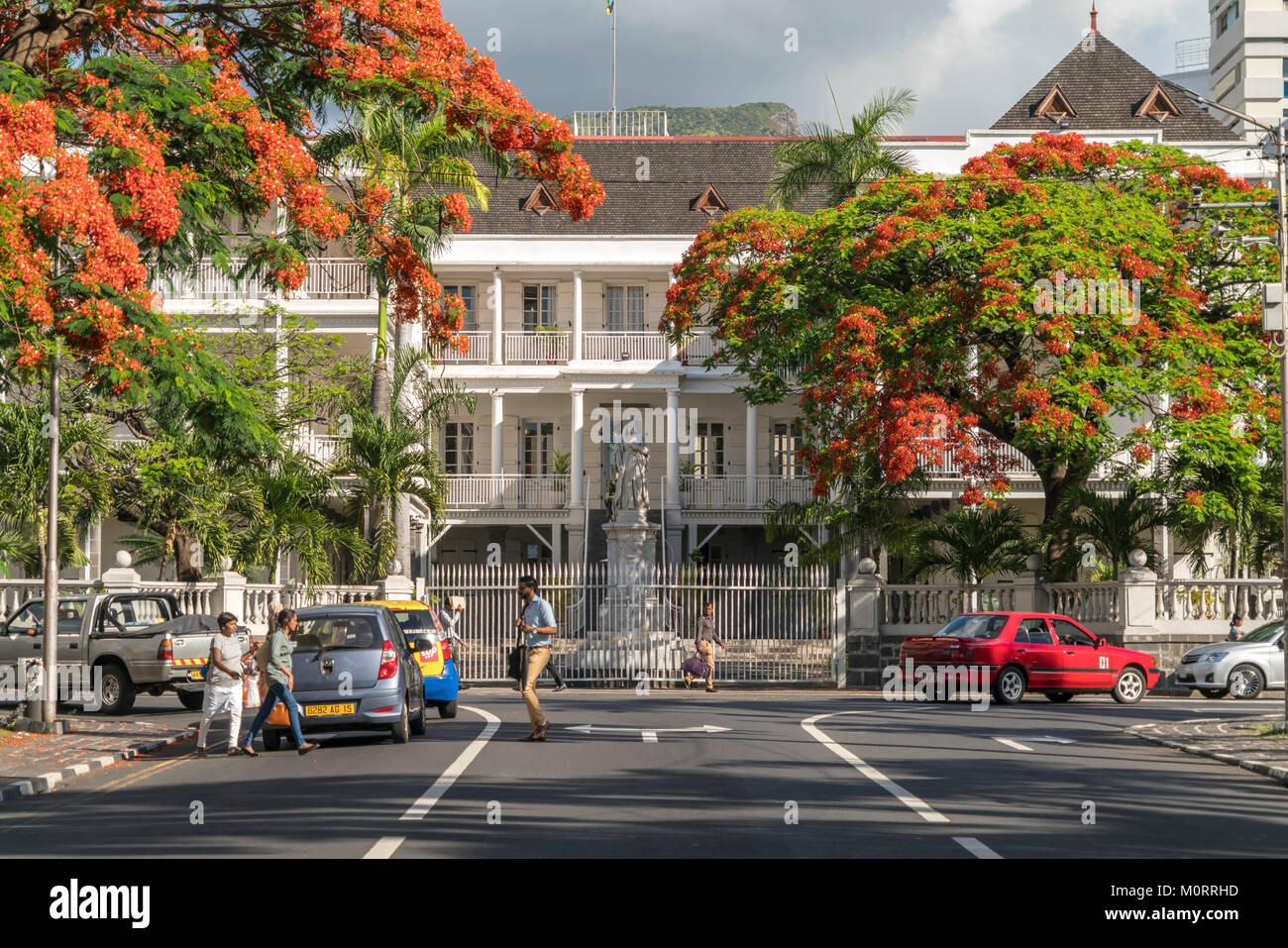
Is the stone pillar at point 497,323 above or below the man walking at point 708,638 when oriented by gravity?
above

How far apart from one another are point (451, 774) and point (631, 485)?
18.0m

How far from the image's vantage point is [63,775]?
14016 mm

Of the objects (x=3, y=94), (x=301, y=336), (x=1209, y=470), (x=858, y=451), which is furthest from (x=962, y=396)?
(x=3, y=94)

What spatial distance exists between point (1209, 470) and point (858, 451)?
6.27 meters

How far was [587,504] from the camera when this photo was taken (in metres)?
41.9

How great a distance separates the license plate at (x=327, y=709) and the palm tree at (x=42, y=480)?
11.3 m

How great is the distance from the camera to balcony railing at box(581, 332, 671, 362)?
44656mm

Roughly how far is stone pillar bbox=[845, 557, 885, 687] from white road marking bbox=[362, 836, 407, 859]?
70.6 feet

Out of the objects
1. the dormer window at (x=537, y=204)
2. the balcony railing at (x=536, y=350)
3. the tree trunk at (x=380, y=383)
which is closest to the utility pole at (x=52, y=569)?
the tree trunk at (x=380, y=383)

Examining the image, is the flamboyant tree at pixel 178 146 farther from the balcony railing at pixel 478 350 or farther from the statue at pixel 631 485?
the balcony railing at pixel 478 350

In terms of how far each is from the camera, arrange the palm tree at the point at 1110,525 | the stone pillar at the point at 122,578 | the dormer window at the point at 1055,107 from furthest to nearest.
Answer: the dormer window at the point at 1055,107
the palm tree at the point at 1110,525
the stone pillar at the point at 122,578

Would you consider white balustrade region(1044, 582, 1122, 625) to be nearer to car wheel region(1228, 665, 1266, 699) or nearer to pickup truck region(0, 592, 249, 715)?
car wheel region(1228, 665, 1266, 699)

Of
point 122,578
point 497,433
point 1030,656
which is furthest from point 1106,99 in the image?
point 122,578

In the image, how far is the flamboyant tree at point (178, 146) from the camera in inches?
535
